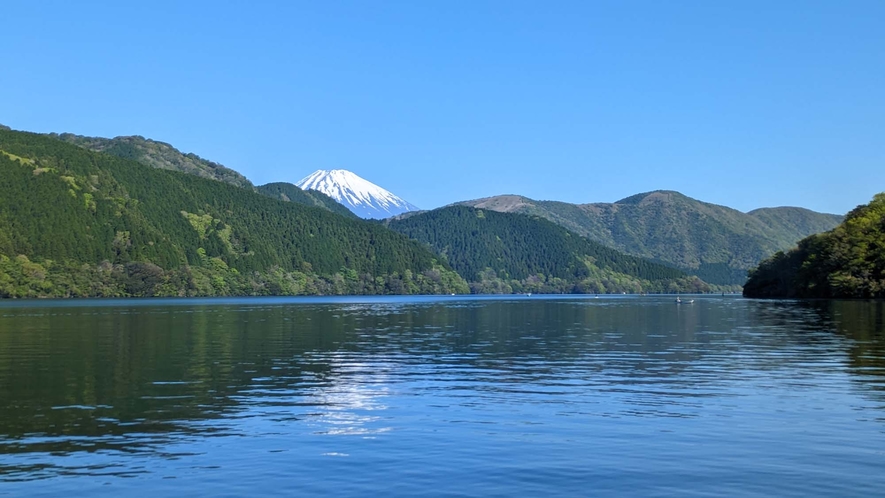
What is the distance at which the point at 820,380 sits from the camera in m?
48.9

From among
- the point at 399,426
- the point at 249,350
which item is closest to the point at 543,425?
the point at 399,426

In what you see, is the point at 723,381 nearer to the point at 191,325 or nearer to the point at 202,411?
the point at 202,411

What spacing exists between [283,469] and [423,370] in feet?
96.5

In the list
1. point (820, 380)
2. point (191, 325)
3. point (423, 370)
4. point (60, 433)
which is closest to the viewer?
point (60, 433)

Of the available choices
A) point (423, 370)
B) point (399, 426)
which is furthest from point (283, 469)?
point (423, 370)

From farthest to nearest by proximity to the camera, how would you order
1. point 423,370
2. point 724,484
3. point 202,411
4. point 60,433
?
point 423,370 < point 202,411 < point 60,433 < point 724,484

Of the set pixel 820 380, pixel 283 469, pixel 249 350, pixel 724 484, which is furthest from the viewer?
pixel 249 350

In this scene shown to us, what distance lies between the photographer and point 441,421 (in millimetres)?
35188

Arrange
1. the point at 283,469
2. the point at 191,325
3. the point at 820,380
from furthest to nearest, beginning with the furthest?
1. the point at 191,325
2. the point at 820,380
3. the point at 283,469

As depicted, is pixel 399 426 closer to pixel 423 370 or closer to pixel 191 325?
pixel 423 370

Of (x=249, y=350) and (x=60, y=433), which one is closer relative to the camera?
(x=60, y=433)

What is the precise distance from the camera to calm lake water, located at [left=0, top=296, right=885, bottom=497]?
25156mm

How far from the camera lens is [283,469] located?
26.5m

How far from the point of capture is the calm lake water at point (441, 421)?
82.5ft
